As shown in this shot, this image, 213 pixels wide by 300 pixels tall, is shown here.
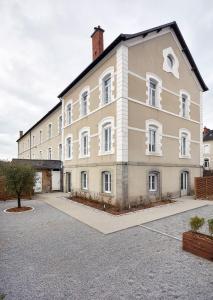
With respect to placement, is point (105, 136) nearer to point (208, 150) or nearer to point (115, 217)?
point (115, 217)

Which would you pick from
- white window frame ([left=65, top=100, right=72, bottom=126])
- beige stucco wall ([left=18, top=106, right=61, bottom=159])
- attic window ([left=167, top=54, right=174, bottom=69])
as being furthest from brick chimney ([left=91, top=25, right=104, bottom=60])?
beige stucco wall ([left=18, top=106, right=61, bottom=159])

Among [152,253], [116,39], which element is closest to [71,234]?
[152,253]

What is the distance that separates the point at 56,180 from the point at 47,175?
Result: 111cm

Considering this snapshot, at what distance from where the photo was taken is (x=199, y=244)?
5.24m

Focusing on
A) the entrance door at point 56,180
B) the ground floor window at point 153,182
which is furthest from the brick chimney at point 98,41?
the entrance door at point 56,180

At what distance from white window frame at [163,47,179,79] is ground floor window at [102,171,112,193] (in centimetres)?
890

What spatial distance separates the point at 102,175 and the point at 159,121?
18.1ft

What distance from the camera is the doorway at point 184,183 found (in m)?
16.1

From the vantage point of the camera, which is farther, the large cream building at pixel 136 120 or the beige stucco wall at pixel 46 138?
the beige stucco wall at pixel 46 138

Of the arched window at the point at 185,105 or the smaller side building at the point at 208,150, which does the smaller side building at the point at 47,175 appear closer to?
the arched window at the point at 185,105

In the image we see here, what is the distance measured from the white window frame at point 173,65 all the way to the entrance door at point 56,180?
13253 mm

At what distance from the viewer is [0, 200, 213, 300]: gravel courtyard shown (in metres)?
3.85

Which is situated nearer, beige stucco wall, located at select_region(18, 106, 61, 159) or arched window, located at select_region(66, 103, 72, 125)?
arched window, located at select_region(66, 103, 72, 125)

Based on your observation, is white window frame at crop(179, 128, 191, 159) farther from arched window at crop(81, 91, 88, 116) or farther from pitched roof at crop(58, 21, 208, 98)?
arched window at crop(81, 91, 88, 116)
